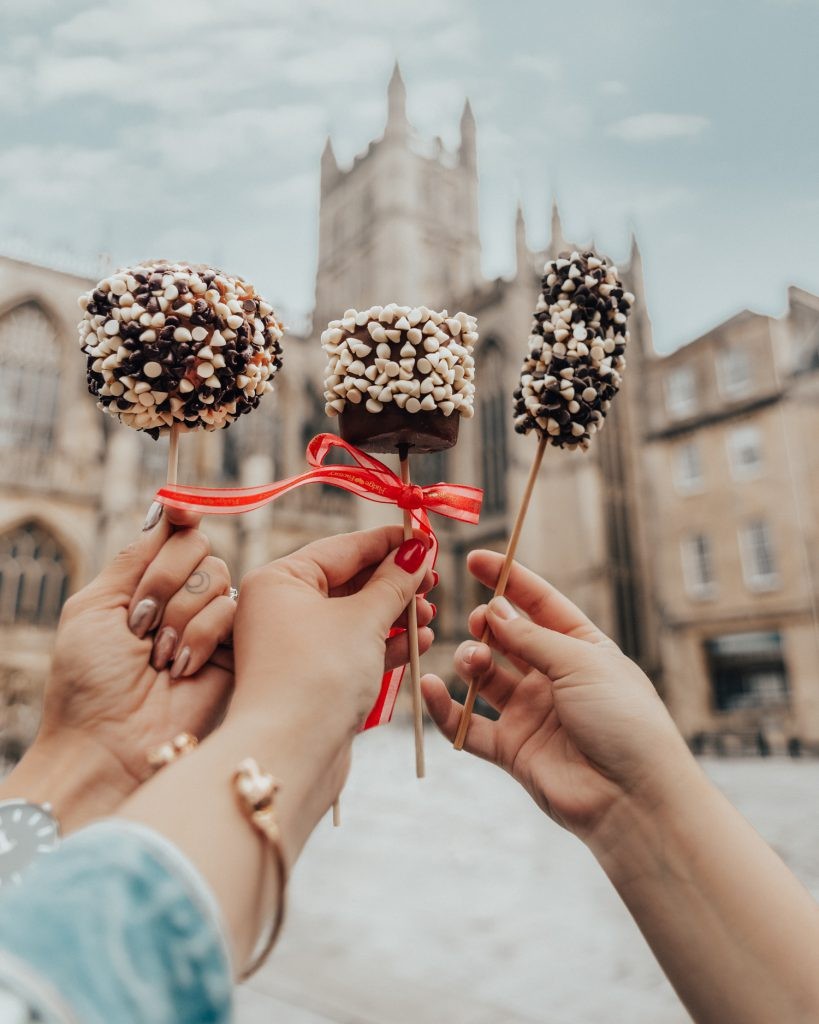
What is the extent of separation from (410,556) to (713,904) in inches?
22.4

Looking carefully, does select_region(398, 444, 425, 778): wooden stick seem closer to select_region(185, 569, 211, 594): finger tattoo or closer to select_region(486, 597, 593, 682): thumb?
select_region(486, 597, 593, 682): thumb

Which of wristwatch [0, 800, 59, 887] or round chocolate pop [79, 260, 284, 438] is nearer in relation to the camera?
wristwatch [0, 800, 59, 887]

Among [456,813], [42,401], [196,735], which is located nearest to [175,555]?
[196,735]

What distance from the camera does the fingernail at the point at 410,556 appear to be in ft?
3.59

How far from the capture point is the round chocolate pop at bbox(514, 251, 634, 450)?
1275 millimetres

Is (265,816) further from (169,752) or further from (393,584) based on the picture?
(393,584)

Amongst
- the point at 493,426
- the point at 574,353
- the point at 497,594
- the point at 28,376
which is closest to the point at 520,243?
the point at 493,426

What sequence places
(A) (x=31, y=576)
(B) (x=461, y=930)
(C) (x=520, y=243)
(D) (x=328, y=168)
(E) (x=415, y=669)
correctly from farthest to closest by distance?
(D) (x=328, y=168) → (C) (x=520, y=243) → (A) (x=31, y=576) → (B) (x=461, y=930) → (E) (x=415, y=669)

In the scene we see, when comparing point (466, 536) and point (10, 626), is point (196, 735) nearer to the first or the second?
point (10, 626)

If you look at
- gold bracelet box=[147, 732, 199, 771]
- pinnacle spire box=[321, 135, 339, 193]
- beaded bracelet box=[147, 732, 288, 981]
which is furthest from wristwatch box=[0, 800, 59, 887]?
pinnacle spire box=[321, 135, 339, 193]

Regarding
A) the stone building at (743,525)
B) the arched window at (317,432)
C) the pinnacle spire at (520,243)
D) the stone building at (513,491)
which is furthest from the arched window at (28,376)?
the stone building at (743,525)

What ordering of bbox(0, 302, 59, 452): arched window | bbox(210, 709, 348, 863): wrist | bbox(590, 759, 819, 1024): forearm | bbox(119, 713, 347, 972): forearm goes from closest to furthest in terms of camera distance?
bbox(119, 713, 347, 972): forearm
bbox(210, 709, 348, 863): wrist
bbox(590, 759, 819, 1024): forearm
bbox(0, 302, 59, 452): arched window

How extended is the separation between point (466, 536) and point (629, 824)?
18.2 metres

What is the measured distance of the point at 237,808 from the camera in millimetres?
604
